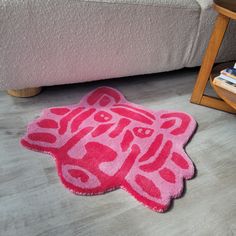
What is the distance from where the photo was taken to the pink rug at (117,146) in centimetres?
87

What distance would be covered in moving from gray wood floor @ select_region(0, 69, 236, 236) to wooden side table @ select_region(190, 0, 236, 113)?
0.61ft

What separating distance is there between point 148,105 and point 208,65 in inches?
13.1

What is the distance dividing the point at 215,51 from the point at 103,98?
1.81ft

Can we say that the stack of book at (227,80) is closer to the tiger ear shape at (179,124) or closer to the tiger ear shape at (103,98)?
the tiger ear shape at (179,124)

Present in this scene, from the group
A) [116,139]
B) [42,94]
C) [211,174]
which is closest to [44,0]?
[42,94]

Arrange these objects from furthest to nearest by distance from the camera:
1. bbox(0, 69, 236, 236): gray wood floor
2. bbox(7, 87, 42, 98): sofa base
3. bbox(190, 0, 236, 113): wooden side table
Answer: bbox(7, 87, 42, 98): sofa base
bbox(190, 0, 236, 113): wooden side table
bbox(0, 69, 236, 236): gray wood floor

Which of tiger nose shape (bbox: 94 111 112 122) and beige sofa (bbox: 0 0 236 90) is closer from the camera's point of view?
beige sofa (bbox: 0 0 236 90)

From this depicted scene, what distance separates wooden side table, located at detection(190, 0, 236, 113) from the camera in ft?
3.38

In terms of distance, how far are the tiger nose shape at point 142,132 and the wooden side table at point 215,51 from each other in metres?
0.36

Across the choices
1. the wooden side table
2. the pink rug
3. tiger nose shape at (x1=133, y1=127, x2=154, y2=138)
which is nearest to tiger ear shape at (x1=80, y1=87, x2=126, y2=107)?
the pink rug

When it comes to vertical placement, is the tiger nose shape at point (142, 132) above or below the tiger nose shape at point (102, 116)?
above

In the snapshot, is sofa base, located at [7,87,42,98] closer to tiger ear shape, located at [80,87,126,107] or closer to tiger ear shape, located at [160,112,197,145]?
tiger ear shape, located at [80,87,126,107]

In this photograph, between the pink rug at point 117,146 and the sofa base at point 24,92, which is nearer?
the pink rug at point 117,146

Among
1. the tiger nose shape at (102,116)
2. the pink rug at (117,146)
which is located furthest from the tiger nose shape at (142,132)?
the tiger nose shape at (102,116)
